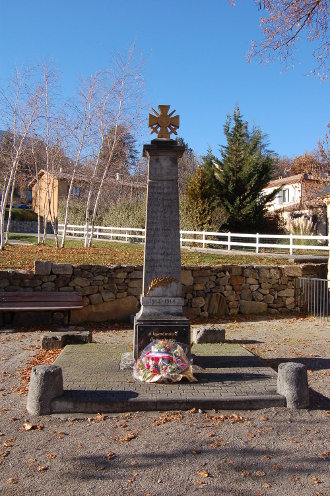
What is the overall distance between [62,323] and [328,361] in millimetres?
6394

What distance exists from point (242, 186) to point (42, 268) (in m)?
19.6

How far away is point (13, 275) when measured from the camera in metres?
11.6

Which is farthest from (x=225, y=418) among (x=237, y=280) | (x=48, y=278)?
(x=237, y=280)

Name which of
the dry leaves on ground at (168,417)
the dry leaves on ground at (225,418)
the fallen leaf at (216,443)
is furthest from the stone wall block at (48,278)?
the fallen leaf at (216,443)

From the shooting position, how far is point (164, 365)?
6.31 meters

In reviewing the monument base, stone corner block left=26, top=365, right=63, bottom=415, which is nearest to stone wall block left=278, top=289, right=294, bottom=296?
the monument base

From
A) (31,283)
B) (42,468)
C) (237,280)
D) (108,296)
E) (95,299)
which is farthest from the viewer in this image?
(237,280)

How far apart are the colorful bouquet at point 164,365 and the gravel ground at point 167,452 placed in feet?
2.78

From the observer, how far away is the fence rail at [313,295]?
45.9 feet

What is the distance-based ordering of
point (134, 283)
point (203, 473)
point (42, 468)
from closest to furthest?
point (203, 473)
point (42, 468)
point (134, 283)

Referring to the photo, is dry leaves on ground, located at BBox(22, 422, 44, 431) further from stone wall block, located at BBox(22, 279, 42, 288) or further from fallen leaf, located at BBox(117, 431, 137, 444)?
stone wall block, located at BBox(22, 279, 42, 288)

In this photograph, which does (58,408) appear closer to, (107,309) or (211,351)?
(211,351)

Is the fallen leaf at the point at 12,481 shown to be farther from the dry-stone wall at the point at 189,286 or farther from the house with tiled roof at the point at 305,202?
the house with tiled roof at the point at 305,202

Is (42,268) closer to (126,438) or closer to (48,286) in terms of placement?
(48,286)
